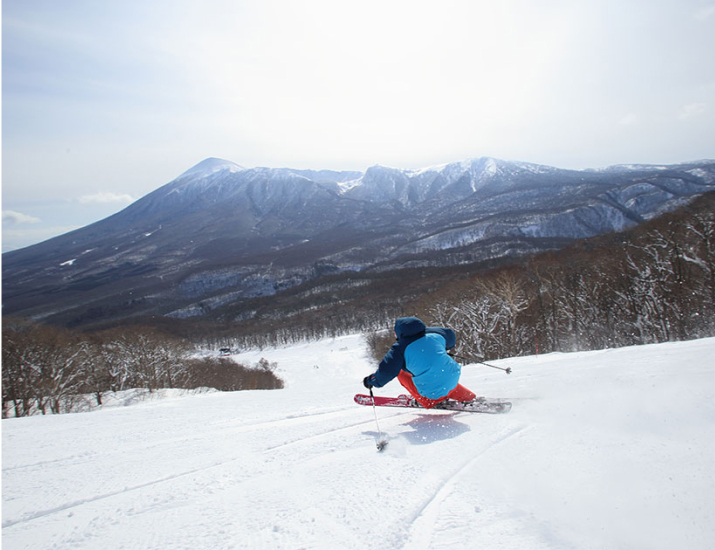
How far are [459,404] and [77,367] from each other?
94.8ft

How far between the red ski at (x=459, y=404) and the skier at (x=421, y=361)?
22 centimetres

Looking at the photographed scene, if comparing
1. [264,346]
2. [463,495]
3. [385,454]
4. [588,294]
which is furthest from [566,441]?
[264,346]

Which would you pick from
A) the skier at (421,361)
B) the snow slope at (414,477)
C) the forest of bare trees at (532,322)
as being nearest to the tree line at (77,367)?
the forest of bare trees at (532,322)

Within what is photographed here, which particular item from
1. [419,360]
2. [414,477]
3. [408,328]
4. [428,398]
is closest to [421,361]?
[419,360]

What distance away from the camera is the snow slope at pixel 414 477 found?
2590 millimetres

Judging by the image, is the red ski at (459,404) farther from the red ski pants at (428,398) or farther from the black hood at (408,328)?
the black hood at (408,328)

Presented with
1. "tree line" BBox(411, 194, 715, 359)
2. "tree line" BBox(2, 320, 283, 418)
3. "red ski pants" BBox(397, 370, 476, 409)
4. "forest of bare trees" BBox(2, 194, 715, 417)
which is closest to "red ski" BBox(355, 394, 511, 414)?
"red ski pants" BBox(397, 370, 476, 409)

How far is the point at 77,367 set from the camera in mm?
24688

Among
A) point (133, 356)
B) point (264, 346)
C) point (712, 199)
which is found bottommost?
point (264, 346)

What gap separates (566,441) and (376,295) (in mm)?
133005

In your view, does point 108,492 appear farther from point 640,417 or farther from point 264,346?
point 264,346

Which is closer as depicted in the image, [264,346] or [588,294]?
[588,294]

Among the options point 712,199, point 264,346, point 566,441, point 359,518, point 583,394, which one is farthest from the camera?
point 264,346

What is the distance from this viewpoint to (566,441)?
147 inches
